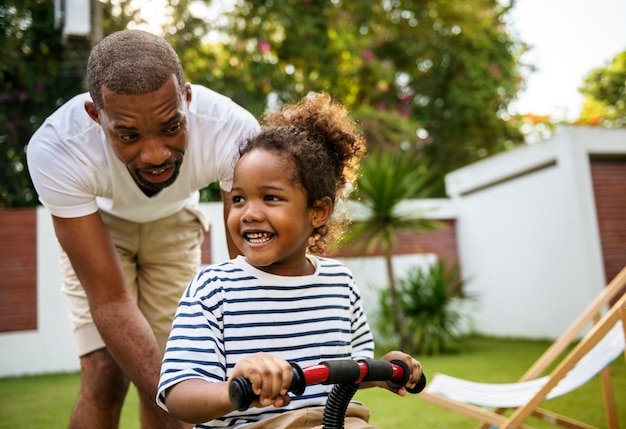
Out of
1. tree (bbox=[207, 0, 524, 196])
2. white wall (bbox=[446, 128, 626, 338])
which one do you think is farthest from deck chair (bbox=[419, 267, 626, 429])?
tree (bbox=[207, 0, 524, 196])

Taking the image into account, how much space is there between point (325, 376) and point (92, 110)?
4.36 feet

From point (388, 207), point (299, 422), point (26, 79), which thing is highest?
point (26, 79)

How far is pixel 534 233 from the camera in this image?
29.9 feet

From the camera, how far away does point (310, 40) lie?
37.3 ft

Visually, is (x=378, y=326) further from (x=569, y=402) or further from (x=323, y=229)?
(x=323, y=229)

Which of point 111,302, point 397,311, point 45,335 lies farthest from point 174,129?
point 45,335

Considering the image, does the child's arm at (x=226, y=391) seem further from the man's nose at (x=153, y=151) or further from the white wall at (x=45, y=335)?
the white wall at (x=45, y=335)

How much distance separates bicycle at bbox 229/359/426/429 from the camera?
1.10m

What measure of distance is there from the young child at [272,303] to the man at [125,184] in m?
0.35

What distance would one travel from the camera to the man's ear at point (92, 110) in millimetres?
2076

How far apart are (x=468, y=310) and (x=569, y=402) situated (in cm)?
555

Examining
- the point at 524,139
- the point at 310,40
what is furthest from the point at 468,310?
the point at 524,139

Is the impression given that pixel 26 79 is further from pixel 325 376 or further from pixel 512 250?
pixel 325 376

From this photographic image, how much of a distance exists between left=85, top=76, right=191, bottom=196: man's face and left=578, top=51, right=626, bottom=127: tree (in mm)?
17266
